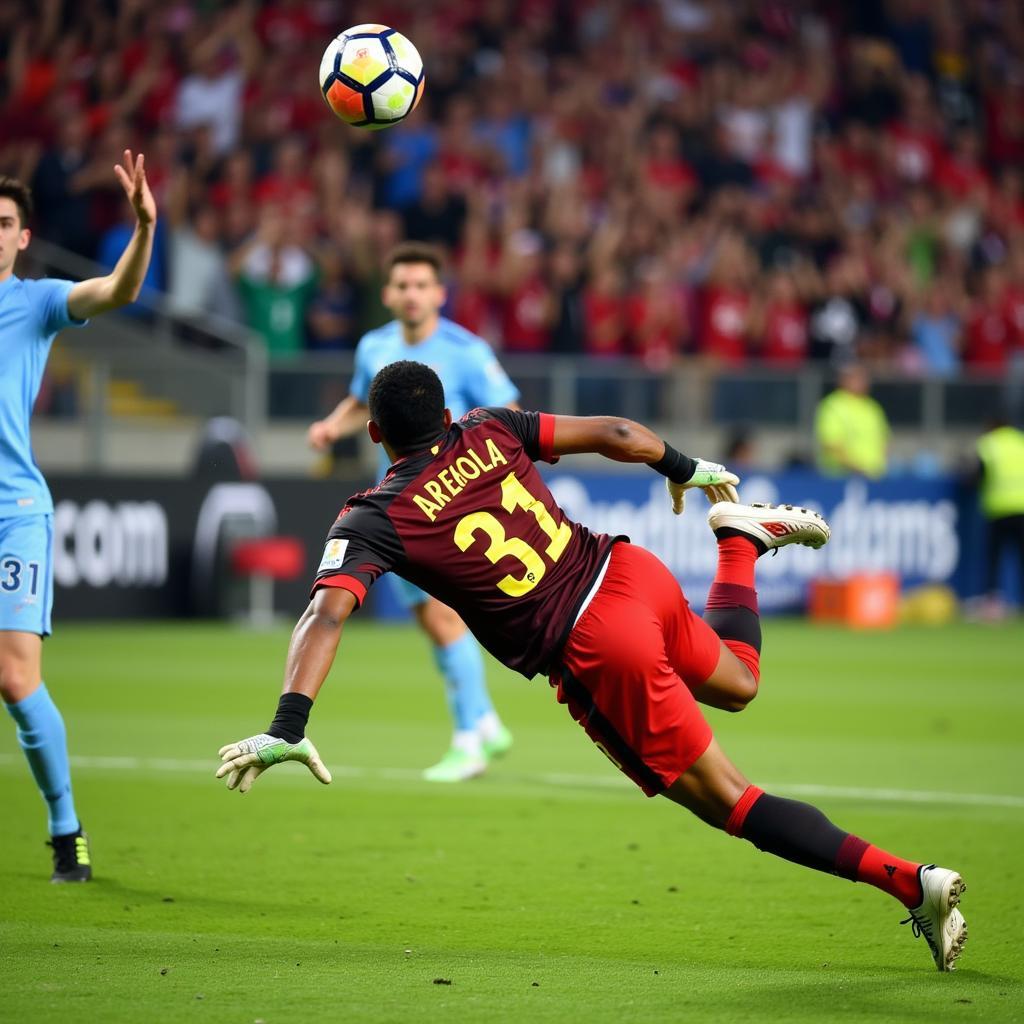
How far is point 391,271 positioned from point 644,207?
43.8 ft

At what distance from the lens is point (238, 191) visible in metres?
19.7

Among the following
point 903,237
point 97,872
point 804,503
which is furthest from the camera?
point 903,237

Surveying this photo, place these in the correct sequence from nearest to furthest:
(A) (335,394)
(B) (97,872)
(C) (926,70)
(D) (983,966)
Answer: (D) (983,966)
(B) (97,872)
(A) (335,394)
(C) (926,70)

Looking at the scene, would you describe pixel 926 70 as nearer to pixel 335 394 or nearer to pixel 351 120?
pixel 335 394

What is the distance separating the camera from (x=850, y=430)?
20.8m

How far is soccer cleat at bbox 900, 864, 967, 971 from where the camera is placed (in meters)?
5.31

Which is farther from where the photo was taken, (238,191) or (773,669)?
(238,191)

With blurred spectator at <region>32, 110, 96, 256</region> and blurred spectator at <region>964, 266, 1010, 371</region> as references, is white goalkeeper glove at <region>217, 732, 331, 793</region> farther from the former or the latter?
blurred spectator at <region>964, 266, 1010, 371</region>

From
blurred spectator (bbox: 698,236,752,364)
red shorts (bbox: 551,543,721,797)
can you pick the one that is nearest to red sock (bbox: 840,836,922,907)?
red shorts (bbox: 551,543,721,797)

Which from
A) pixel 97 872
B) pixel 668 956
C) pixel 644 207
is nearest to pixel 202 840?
pixel 97 872

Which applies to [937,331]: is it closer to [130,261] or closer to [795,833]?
[130,261]

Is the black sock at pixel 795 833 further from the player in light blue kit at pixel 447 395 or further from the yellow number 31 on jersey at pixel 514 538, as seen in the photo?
the player in light blue kit at pixel 447 395

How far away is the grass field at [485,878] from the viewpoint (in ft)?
17.1

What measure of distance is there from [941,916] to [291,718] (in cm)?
198
